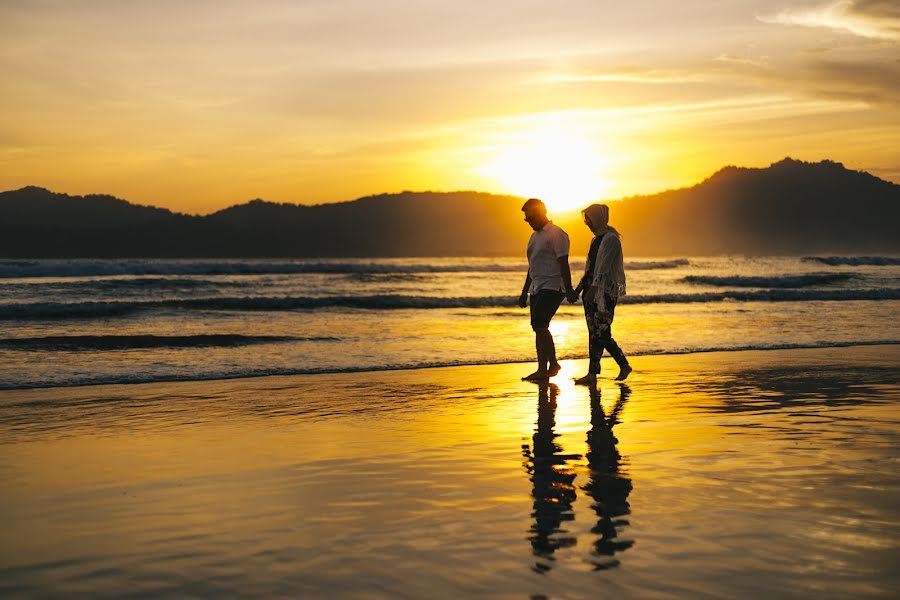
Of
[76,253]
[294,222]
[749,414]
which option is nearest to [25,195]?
[76,253]

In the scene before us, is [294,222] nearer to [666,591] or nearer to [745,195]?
[745,195]

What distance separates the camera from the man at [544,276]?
432 inches

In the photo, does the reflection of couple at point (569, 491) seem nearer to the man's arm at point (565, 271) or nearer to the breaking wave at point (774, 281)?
the man's arm at point (565, 271)

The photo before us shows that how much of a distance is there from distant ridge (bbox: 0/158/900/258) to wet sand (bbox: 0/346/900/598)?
86.4 metres

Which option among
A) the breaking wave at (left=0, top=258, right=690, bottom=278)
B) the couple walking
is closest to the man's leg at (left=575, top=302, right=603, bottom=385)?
the couple walking

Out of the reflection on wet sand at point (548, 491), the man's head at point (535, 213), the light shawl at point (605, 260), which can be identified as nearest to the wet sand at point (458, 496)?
the reflection on wet sand at point (548, 491)

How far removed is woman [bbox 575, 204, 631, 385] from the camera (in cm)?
1055

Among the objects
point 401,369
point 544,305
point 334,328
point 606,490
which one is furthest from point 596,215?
point 334,328

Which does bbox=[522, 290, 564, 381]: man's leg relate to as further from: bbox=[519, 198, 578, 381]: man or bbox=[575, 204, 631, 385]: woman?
bbox=[575, 204, 631, 385]: woman

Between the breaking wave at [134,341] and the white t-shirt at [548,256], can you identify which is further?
the breaking wave at [134,341]

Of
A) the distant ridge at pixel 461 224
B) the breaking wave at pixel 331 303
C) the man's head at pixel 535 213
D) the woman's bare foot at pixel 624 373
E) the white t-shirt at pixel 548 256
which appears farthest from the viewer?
the distant ridge at pixel 461 224

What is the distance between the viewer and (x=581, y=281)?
10922mm

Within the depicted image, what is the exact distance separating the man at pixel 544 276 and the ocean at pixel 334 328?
2514 millimetres

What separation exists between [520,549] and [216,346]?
41.4ft
